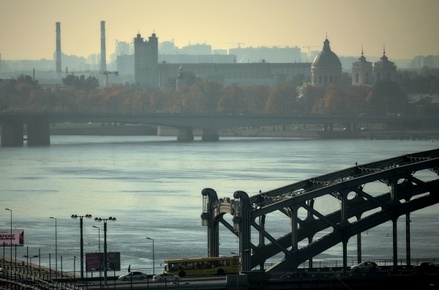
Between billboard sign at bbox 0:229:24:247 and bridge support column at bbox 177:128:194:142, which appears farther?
bridge support column at bbox 177:128:194:142

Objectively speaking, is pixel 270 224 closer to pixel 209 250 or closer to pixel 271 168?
pixel 209 250

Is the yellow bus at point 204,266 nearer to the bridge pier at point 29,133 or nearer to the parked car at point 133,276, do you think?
the parked car at point 133,276

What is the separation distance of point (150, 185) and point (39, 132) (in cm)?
6010

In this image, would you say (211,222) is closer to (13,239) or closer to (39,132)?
(13,239)

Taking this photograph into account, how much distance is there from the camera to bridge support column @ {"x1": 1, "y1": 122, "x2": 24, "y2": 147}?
562 ft

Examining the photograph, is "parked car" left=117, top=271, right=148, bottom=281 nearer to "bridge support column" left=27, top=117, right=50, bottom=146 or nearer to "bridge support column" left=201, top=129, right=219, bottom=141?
"bridge support column" left=27, top=117, right=50, bottom=146

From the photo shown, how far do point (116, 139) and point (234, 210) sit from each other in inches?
5123

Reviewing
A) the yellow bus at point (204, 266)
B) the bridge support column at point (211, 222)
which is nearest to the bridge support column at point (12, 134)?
the bridge support column at point (211, 222)

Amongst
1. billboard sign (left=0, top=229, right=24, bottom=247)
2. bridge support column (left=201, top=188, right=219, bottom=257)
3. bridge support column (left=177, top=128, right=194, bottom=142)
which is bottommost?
bridge support column (left=177, top=128, right=194, bottom=142)

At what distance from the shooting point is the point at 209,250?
205ft

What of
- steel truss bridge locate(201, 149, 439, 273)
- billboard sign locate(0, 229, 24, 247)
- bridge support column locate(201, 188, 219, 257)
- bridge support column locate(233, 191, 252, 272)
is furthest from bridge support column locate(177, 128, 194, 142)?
bridge support column locate(233, 191, 252, 272)

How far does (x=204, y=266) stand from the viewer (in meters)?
60.1

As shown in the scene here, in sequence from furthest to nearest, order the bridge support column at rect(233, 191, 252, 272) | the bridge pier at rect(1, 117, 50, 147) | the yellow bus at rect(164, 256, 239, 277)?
the bridge pier at rect(1, 117, 50, 147) → the yellow bus at rect(164, 256, 239, 277) → the bridge support column at rect(233, 191, 252, 272)

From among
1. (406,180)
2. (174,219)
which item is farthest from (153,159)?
(406,180)
